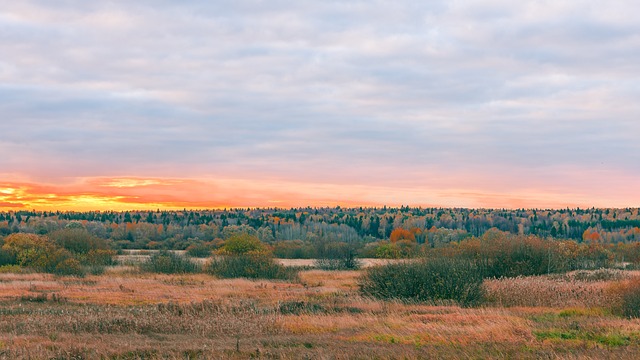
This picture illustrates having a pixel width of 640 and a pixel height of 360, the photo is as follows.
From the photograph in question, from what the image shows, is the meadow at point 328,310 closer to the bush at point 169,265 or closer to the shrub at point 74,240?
the bush at point 169,265

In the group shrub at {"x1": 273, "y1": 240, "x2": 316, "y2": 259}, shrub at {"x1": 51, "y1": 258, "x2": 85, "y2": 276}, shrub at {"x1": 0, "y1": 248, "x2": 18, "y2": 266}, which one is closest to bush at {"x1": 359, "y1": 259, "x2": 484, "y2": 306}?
shrub at {"x1": 51, "y1": 258, "x2": 85, "y2": 276}

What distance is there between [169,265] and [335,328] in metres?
36.2

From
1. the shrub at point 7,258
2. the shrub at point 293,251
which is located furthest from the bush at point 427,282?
the shrub at point 293,251

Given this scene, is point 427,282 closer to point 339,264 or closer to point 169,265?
point 169,265

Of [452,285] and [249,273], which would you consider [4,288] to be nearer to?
[249,273]

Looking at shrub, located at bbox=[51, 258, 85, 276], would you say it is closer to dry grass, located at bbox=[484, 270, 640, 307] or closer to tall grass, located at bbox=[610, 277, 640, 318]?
dry grass, located at bbox=[484, 270, 640, 307]

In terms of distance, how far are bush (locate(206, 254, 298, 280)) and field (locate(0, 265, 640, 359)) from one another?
17.2 m

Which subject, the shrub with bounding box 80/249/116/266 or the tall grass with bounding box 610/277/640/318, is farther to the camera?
the shrub with bounding box 80/249/116/266

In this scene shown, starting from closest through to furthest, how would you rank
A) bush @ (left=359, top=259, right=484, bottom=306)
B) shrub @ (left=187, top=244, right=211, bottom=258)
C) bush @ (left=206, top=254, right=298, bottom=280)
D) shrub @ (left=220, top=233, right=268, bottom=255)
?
bush @ (left=359, top=259, right=484, bottom=306) → bush @ (left=206, top=254, right=298, bottom=280) → shrub @ (left=220, top=233, right=268, bottom=255) → shrub @ (left=187, top=244, right=211, bottom=258)

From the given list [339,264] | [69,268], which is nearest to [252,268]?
[69,268]

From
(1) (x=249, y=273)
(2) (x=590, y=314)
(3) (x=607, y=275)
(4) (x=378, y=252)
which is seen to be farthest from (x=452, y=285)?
(4) (x=378, y=252)

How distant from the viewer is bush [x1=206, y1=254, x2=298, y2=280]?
50281mm

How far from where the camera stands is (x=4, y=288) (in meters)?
37.6

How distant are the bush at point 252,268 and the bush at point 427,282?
54.6ft
